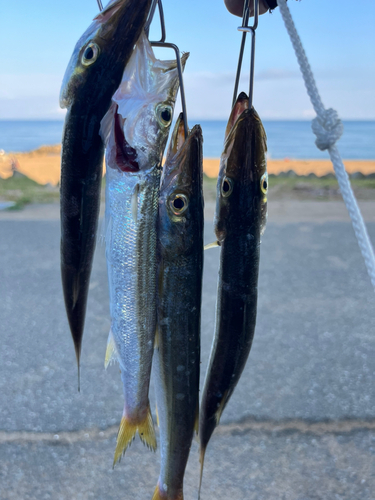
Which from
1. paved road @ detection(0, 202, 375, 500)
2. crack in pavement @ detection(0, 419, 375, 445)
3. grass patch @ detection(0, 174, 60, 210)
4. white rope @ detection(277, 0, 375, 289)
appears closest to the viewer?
white rope @ detection(277, 0, 375, 289)

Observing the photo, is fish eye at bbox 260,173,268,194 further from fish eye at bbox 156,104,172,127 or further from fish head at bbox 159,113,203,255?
fish eye at bbox 156,104,172,127

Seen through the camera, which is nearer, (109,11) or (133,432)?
(109,11)

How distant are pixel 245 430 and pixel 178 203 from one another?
1838mm

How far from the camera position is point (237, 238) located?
3.21ft

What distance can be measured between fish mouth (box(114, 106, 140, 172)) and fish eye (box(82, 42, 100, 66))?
0.35ft

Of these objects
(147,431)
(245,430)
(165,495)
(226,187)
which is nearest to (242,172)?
(226,187)

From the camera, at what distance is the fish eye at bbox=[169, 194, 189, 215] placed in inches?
37.3

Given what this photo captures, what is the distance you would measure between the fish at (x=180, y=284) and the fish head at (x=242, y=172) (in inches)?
2.0

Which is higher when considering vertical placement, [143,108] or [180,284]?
[143,108]

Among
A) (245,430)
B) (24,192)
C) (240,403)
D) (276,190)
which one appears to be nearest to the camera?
(245,430)

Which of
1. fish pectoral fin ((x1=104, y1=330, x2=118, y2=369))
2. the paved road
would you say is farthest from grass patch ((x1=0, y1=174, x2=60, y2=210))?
fish pectoral fin ((x1=104, y1=330, x2=118, y2=369))

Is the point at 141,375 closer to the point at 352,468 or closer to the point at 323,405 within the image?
the point at 352,468

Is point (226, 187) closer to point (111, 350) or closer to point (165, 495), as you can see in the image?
point (111, 350)

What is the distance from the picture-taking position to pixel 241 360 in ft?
3.50
